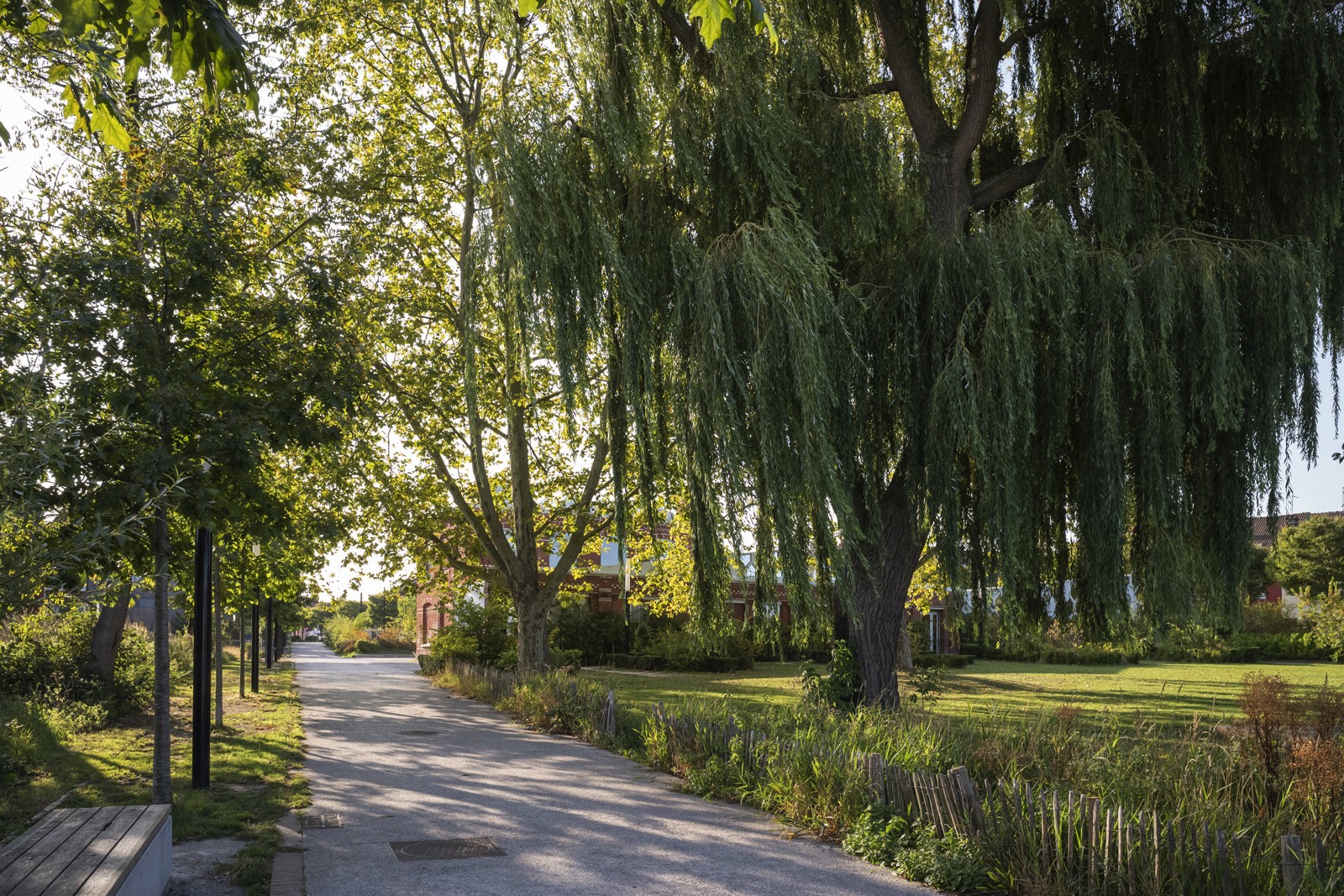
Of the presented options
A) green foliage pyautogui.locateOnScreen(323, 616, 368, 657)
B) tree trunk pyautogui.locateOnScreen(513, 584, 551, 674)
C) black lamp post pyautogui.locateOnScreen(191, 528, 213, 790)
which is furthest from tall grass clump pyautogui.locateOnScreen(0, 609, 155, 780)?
green foliage pyautogui.locateOnScreen(323, 616, 368, 657)

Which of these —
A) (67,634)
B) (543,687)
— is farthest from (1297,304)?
(67,634)

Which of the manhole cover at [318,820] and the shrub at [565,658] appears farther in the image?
the shrub at [565,658]

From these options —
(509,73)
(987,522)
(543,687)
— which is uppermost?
(509,73)

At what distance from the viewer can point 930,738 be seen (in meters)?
8.52

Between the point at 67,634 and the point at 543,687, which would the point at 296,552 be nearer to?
the point at 67,634

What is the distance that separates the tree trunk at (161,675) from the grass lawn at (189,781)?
0.33 meters

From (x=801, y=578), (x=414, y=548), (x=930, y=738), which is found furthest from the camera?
(x=414, y=548)

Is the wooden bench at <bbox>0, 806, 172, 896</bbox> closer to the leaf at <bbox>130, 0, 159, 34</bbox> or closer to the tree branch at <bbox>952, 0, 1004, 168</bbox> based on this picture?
the leaf at <bbox>130, 0, 159, 34</bbox>

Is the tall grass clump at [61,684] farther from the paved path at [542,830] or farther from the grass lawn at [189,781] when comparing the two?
the paved path at [542,830]

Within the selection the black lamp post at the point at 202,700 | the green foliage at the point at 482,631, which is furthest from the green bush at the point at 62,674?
the green foliage at the point at 482,631

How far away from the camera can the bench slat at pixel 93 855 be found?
4855 millimetres

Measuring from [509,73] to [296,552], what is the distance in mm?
10474

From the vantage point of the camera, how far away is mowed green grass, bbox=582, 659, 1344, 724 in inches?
779

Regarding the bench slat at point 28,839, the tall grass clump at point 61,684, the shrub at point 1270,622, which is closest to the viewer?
the bench slat at point 28,839
